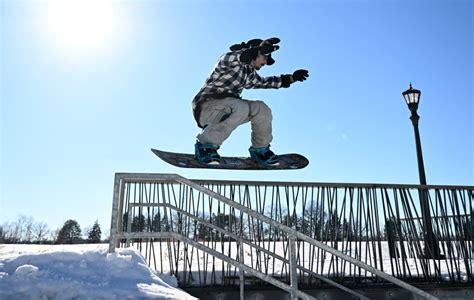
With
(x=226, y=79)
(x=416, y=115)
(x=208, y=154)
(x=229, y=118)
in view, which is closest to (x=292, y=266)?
(x=208, y=154)

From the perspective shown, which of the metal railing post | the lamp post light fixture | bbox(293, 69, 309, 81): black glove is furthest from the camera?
the lamp post light fixture

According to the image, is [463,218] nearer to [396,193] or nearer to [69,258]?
[396,193]

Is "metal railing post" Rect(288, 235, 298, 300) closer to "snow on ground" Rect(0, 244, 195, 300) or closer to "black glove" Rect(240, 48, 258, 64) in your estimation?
"snow on ground" Rect(0, 244, 195, 300)

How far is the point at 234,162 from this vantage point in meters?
5.15

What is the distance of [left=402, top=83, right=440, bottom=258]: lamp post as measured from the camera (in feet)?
18.9

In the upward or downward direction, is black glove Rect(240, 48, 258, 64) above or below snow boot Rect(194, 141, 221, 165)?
above

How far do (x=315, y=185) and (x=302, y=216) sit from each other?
552 mm

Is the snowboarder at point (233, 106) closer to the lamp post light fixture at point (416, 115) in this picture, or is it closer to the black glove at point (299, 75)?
the black glove at point (299, 75)

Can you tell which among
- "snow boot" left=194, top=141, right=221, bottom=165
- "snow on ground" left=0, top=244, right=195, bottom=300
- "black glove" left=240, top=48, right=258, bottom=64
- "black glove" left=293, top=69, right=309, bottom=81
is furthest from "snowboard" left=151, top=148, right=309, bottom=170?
"snow on ground" left=0, top=244, right=195, bottom=300

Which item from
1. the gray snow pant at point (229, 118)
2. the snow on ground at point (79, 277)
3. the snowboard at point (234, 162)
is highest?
the gray snow pant at point (229, 118)

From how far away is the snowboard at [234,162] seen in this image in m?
4.77

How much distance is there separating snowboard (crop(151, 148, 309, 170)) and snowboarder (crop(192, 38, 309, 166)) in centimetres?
9

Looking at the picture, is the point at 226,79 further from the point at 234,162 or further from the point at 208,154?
the point at 234,162

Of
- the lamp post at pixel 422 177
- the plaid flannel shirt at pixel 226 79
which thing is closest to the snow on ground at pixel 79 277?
the plaid flannel shirt at pixel 226 79
